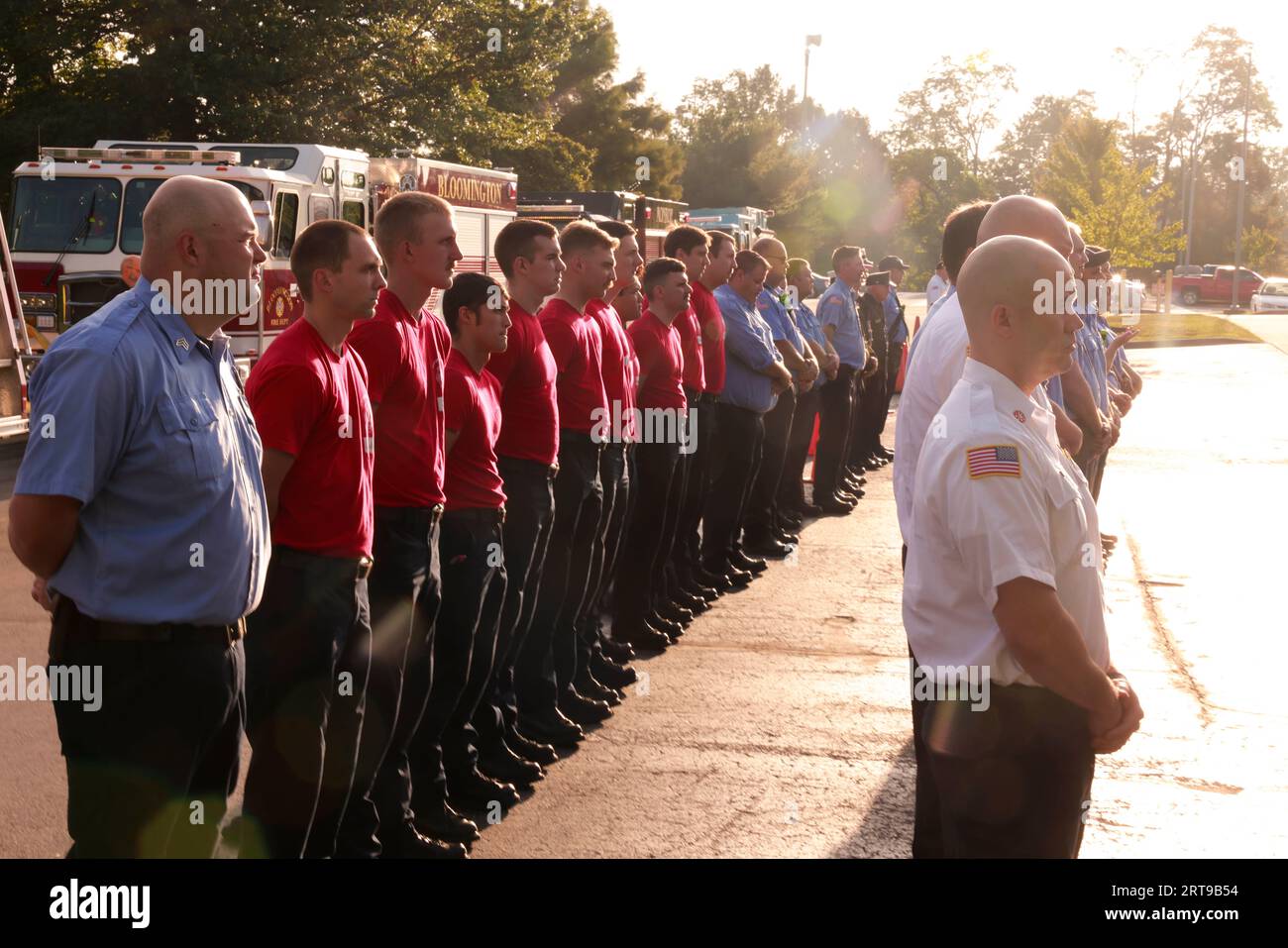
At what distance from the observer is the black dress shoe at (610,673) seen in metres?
7.34

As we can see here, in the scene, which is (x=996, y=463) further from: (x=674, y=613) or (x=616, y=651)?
(x=674, y=613)

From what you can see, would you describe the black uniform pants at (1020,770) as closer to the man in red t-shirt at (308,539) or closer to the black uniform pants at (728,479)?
the man in red t-shirt at (308,539)

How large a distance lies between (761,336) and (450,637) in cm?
525

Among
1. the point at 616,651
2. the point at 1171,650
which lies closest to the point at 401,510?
the point at 616,651

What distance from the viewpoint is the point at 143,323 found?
134 inches

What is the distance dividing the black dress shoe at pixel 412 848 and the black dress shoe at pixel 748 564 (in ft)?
17.4

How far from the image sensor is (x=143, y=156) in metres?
16.7

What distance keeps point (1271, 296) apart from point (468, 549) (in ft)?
209

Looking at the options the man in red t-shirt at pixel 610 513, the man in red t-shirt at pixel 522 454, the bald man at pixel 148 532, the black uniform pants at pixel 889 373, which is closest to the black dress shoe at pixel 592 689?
the man in red t-shirt at pixel 610 513

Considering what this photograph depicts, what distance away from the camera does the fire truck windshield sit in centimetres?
1661
